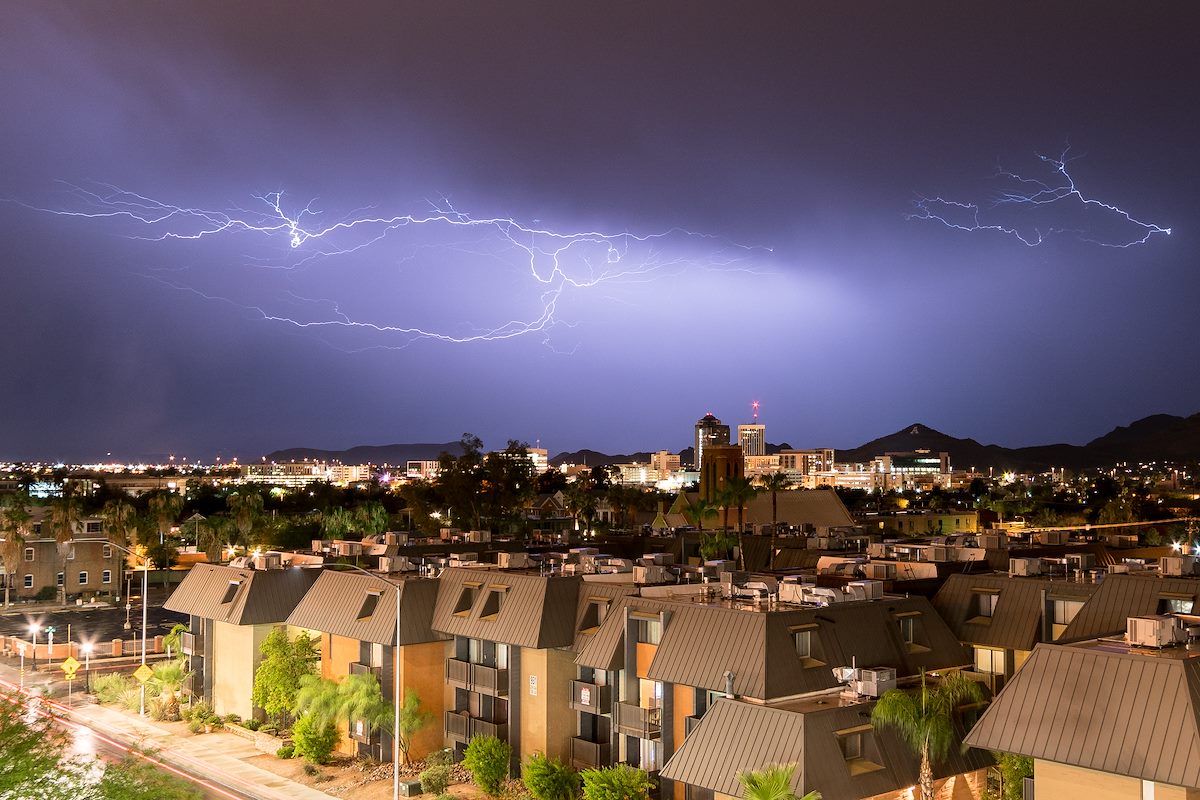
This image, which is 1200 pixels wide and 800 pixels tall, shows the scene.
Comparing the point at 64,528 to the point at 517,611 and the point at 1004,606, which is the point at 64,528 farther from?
the point at 1004,606

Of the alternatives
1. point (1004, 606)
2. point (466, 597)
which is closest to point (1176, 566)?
point (1004, 606)

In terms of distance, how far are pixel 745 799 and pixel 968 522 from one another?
371 feet

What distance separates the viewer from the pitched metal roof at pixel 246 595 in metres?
49.2

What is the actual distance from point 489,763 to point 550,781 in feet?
11.3

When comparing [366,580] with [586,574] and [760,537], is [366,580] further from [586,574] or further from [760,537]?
[760,537]

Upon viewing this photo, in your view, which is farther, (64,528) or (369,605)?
(64,528)

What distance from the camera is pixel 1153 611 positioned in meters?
33.9

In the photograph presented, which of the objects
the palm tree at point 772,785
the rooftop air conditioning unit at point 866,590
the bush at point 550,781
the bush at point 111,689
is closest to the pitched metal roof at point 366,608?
the bush at point 550,781

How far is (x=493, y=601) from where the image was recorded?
138ft

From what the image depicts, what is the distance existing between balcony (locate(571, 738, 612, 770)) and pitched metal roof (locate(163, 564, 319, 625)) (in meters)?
17.7

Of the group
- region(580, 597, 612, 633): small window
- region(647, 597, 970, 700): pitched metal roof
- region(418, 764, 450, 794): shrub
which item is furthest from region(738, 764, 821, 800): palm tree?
region(418, 764, 450, 794): shrub

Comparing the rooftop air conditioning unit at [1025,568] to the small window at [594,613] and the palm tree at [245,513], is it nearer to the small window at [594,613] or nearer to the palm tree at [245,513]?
the small window at [594,613]

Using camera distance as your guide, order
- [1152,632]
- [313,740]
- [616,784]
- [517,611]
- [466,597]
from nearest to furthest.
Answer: [1152,632]
[616,784]
[517,611]
[313,740]
[466,597]

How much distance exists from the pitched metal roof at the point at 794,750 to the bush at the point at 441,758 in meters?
14.7
